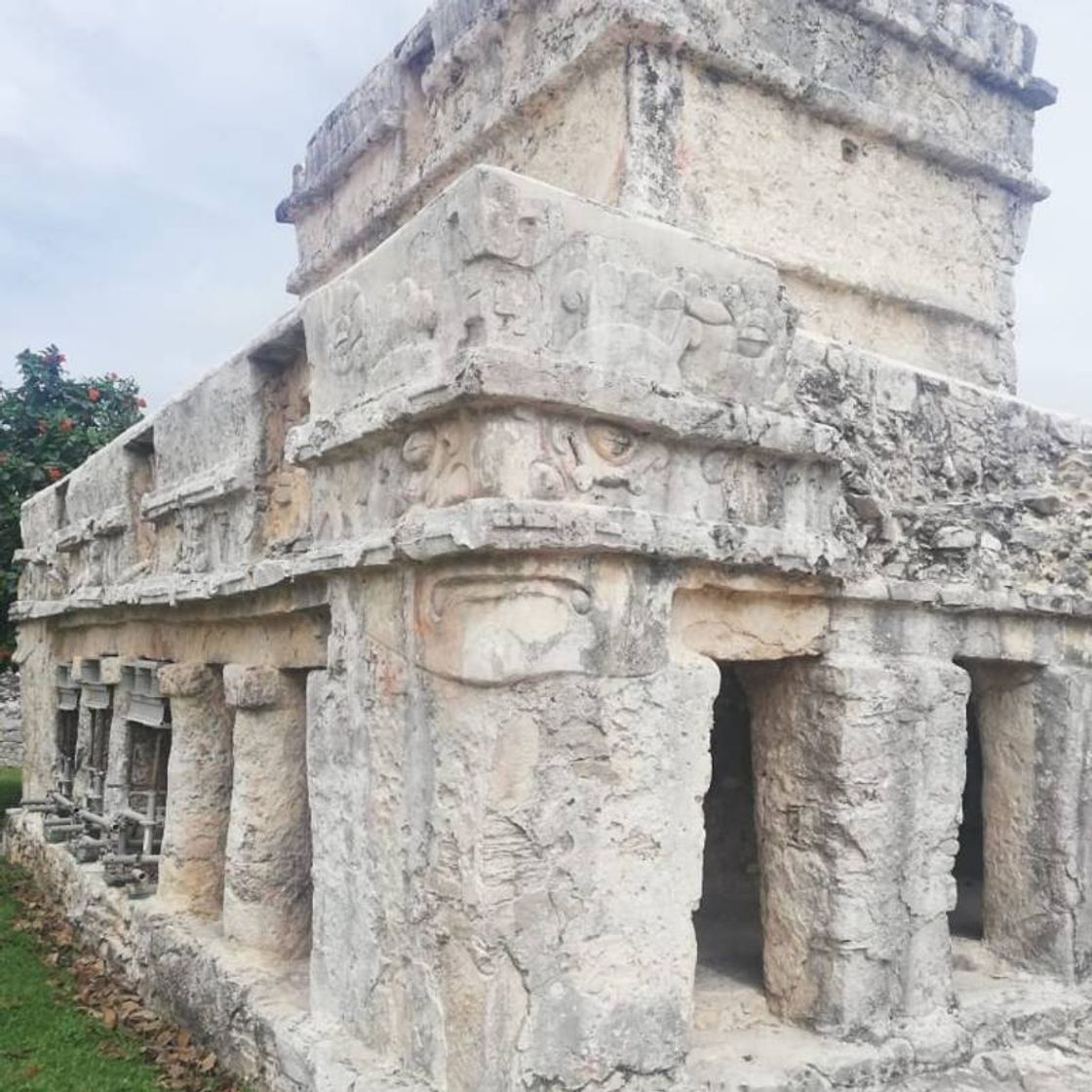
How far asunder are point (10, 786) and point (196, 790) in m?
8.49

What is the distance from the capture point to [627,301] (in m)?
3.14

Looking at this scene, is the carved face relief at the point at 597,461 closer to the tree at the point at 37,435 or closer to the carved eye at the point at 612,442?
the carved eye at the point at 612,442

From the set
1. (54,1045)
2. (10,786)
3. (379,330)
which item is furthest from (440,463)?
(10,786)

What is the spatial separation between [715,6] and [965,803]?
165 inches

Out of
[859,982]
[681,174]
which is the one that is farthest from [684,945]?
[681,174]

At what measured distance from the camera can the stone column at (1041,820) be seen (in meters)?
4.31

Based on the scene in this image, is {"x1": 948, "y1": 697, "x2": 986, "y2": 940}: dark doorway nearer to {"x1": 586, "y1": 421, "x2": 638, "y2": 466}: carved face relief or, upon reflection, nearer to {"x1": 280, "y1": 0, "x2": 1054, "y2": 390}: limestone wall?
{"x1": 280, "y1": 0, "x2": 1054, "y2": 390}: limestone wall

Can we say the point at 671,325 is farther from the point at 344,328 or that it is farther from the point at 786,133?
the point at 786,133

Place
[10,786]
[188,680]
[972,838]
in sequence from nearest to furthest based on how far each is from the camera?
1. [188,680]
2. [972,838]
3. [10,786]

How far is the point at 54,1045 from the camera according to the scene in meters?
4.70

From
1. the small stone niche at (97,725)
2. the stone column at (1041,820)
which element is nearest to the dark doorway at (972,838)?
the stone column at (1041,820)

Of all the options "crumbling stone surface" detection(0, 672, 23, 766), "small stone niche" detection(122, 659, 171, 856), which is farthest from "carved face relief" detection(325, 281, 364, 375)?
"crumbling stone surface" detection(0, 672, 23, 766)

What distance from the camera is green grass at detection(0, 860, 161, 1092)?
430 centimetres

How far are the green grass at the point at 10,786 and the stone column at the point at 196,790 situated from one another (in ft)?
20.9
